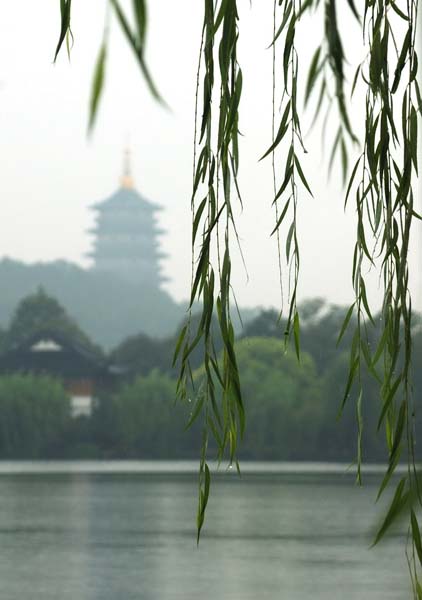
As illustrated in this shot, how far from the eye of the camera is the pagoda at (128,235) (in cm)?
10294

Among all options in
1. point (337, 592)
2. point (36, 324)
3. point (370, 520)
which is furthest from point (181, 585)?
point (36, 324)

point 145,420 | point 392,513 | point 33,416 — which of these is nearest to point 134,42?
point 392,513

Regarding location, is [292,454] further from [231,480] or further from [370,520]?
[370,520]

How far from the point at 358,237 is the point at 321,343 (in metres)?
53.9

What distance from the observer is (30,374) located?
58.2 meters

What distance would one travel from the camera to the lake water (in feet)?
45.3

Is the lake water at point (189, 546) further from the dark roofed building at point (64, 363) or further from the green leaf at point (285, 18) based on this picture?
the dark roofed building at point (64, 363)

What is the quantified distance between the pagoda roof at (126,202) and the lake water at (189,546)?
63524mm

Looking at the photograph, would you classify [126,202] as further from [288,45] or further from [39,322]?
[288,45]

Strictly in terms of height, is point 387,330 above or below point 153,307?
below

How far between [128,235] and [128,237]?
13 centimetres

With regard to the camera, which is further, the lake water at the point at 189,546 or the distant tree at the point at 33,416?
the distant tree at the point at 33,416

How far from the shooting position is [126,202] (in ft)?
342

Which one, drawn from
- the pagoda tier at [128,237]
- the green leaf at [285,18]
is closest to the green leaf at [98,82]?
the green leaf at [285,18]
